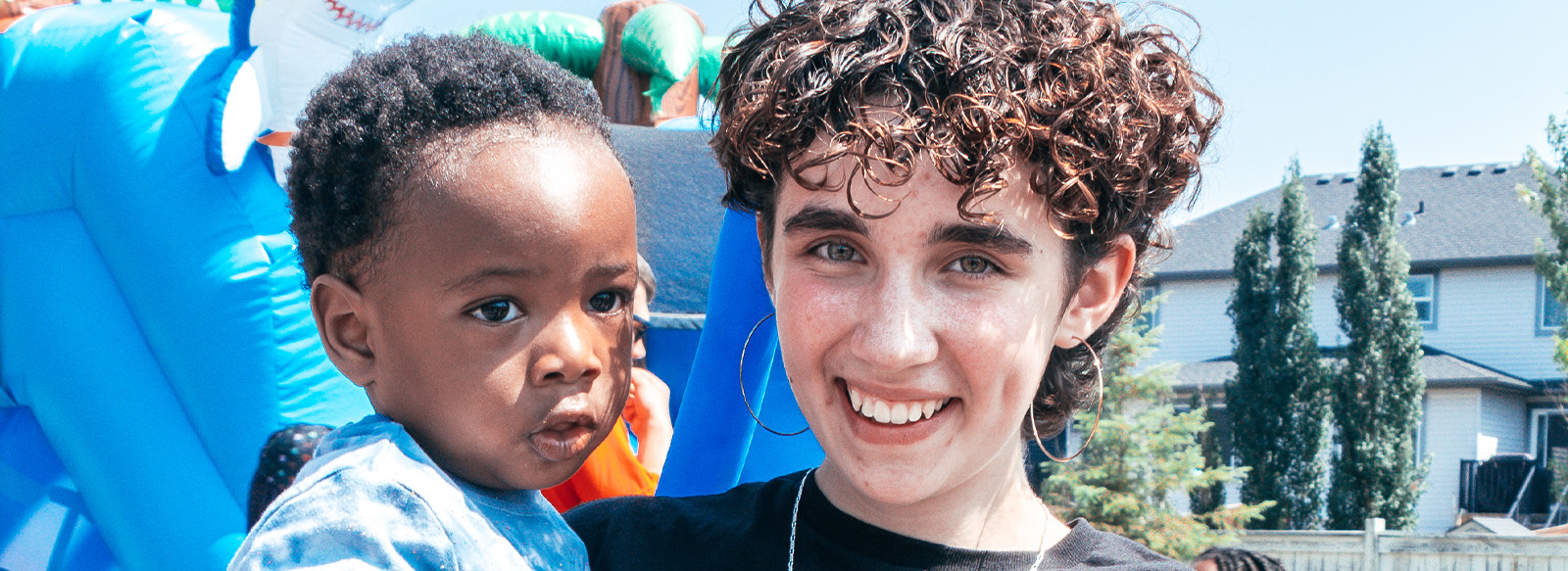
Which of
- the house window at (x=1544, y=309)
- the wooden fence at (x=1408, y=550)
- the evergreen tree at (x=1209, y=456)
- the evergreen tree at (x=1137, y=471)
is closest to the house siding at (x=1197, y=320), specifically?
the evergreen tree at (x=1209, y=456)

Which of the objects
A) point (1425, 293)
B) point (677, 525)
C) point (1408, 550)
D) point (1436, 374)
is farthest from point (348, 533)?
point (1425, 293)

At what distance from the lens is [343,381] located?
272 centimetres

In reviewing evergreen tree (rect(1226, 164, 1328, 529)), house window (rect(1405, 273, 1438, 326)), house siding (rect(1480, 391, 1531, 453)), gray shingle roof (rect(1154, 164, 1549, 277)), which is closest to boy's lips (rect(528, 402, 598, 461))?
evergreen tree (rect(1226, 164, 1328, 529))

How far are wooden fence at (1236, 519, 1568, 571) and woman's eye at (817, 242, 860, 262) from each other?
11145 mm

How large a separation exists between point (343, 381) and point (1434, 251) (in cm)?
2322

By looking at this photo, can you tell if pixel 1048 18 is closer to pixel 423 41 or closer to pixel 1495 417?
pixel 423 41

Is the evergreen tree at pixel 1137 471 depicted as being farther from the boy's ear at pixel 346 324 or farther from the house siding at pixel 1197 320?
the boy's ear at pixel 346 324

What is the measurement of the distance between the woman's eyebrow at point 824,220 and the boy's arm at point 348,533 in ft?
1.93

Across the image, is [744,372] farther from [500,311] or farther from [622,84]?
[622,84]

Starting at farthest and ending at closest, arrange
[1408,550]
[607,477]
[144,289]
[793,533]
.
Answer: [1408,550]
[144,289]
[607,477]
[793,533]

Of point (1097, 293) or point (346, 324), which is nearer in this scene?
point (346, 324)

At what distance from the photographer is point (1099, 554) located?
1.57m

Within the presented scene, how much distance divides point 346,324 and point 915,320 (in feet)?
2.25

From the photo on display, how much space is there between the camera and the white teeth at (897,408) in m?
1.47
